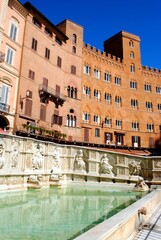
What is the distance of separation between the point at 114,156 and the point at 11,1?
967 inches

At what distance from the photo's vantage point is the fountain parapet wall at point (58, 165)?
25.7 ft

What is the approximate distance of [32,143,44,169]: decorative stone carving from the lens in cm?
902

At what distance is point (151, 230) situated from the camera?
4000 mm

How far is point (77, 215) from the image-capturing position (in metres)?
4.92

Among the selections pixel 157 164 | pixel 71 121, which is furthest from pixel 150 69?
pixel 157 164

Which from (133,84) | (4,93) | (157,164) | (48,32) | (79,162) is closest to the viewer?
(157,164)

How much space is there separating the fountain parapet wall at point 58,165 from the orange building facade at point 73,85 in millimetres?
14840

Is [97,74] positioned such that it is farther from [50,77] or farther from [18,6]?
[18,6]

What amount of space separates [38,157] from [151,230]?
6.14 meters

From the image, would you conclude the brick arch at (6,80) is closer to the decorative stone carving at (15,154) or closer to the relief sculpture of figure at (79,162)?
the relief sculpture of figure at (79,162)

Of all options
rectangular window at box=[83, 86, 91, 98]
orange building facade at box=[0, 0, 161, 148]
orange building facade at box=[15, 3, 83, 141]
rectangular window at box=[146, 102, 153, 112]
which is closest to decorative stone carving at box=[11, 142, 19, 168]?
orange building facade at box=[0, 0, 161, 148]

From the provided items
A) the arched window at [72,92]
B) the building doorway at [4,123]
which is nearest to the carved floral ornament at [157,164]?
the building doorway at [4,123]

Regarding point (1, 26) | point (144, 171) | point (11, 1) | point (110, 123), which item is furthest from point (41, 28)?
point (144, 171)

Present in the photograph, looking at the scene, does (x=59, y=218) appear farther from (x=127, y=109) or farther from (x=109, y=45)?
(x=109, y=45)
